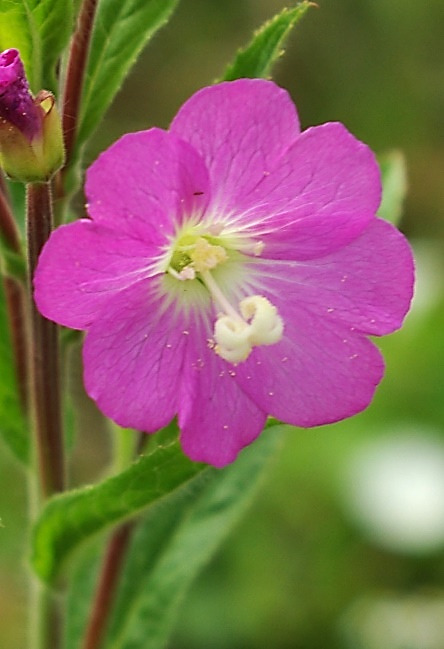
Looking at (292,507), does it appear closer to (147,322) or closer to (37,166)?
(147,322)

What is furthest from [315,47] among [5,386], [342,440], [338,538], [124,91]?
[5,386]

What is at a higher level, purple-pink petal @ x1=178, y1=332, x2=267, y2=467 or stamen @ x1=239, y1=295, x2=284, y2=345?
stamen @ x1=239, y1=295, x2=284, y2=345

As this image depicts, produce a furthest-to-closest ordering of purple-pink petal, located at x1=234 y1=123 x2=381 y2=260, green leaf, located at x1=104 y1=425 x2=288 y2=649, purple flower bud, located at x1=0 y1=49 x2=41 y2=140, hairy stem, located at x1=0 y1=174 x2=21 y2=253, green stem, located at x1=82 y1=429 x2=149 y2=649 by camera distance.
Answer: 1. green leaf, located at x1=104 y1=425 x2=288 y2=649
2. green stem, located at x1=82 y1=429 x2=149 y2=649
3. hairy stem, located at x1=0 y1=174 x2=21 y2=253
4. purple-pink petal, located at x1=234 y1=123 x2=381 y2=260
5. purple flower bud, located at x1=0 y1=49 x2=41 y2=140

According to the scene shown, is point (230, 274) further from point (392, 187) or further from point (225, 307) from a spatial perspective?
point (392, 187)

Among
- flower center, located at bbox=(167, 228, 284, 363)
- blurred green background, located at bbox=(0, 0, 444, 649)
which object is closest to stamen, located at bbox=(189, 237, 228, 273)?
flower center, located at bbox=(167, 228, 284, 363)

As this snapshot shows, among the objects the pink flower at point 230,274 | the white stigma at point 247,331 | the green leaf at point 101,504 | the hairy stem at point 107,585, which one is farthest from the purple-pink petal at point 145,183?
the hairy stem at point 107,585

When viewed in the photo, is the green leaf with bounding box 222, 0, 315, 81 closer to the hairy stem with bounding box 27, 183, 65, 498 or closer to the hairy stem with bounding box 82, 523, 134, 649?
the hairy stem with bounding box 27, 183, 65, 498
